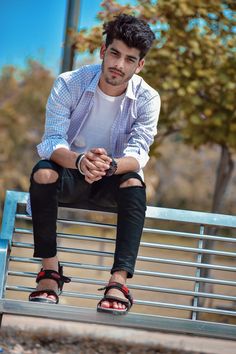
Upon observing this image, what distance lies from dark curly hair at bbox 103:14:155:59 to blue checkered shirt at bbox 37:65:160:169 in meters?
0.23

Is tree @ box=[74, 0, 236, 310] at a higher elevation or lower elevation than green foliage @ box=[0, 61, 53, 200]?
lower

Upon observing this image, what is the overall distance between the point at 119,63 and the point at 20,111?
1145 inches

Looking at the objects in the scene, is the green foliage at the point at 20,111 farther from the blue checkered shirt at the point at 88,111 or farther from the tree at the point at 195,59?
the blue checkered shirt at the point at 88,111

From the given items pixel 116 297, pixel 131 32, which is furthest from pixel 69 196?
pixel 131 32

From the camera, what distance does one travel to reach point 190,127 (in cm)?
727

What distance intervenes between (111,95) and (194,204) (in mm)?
41036

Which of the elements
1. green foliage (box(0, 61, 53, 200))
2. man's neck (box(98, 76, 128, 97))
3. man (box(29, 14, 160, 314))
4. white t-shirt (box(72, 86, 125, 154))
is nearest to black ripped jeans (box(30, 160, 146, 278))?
man (box(29, 14, 160, 314))

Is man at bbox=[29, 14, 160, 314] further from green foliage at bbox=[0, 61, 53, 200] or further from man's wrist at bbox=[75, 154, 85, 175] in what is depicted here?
green foliage at bbox=[0, 61, 53, 200]

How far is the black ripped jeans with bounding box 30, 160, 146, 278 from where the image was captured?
10.4 ft

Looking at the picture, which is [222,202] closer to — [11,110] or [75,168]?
[75,168]

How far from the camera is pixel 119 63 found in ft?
10.8

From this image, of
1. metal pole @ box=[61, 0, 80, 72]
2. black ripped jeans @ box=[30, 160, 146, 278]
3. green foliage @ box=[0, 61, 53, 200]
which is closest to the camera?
black ripped jeans @ box=[30, 160, 146, 278]

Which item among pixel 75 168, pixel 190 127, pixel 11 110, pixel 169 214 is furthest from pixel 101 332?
pixel 11 110

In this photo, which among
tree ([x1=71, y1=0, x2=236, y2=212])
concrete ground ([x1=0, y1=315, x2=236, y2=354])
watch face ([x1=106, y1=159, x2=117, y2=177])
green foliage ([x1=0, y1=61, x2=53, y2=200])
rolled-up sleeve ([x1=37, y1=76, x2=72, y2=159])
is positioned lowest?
concrete ground ([x1=0, y1=315, x2=236, y2=354])
